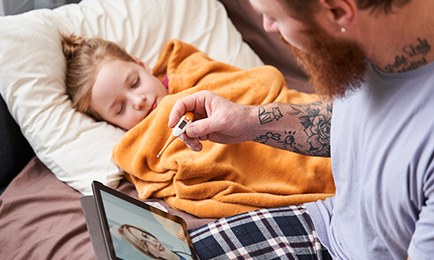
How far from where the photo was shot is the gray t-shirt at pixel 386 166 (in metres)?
0.55

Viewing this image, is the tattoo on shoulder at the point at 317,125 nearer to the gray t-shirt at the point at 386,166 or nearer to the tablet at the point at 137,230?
the gray t-shirt at the point at 386,166

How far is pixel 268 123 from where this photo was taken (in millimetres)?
922

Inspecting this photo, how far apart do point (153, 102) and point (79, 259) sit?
2.01 feet

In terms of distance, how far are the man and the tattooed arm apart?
0.05m

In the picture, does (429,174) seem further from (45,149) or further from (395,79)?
(45,149)

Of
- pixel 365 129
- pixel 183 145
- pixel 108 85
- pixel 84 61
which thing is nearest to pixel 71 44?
pixel 84 61

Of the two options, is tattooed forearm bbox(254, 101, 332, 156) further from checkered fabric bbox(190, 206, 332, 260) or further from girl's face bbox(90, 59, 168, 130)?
girl's face bbox(90, 59, 168, 130)

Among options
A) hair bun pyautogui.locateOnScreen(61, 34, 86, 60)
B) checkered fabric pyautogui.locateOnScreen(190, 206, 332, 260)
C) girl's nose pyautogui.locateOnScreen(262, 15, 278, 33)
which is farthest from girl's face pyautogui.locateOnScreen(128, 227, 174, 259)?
hair bun pyautogui.locateOnScreen(61, 34, 86, 60)

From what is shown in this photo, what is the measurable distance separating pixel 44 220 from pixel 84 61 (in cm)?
59

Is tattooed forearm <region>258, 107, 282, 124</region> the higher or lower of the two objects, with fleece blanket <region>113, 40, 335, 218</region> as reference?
higher

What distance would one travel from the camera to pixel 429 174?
21.1 inches

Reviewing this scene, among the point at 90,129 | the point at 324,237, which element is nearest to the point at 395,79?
the point at 324,237

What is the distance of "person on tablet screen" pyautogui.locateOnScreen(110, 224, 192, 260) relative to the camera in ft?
2.17

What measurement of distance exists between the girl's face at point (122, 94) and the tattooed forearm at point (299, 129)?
1.68 feet
